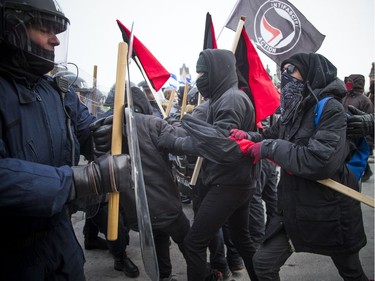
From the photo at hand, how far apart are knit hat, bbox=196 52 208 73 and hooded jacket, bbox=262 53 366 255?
37.6 inches

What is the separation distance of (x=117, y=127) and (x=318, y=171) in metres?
1.32

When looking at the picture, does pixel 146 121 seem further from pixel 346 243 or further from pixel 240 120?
pixel 346 243

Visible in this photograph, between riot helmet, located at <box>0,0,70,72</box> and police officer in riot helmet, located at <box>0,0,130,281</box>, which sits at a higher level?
riot helmet, located at <box>0,0,70,72</box>

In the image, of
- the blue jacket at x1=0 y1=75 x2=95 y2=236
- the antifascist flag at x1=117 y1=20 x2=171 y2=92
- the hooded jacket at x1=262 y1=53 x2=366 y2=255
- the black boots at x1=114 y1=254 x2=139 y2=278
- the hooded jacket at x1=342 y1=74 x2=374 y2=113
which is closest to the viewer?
the blue jacket at x1=0 y1=75 x2=95 y2=236

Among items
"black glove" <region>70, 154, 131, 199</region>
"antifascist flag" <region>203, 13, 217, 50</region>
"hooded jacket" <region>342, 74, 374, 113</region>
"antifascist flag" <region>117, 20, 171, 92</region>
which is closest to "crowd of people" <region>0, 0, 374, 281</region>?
"black glove" <region>70, 154, 131, 199</region>

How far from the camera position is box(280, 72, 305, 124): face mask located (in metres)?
2.24

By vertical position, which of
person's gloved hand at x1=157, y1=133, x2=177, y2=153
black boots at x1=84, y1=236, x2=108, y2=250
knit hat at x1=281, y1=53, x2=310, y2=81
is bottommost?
black boots at x1=84, y1=236, x2=108, y2=250

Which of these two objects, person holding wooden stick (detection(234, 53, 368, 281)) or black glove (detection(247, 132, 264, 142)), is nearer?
person holding wooden stick (detection(234, 53, 368, 281))

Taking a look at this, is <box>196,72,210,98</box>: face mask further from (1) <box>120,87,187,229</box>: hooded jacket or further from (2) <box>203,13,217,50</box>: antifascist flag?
(2) <box>203,13,217,50</box>: antifascist flag

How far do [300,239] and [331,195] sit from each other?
384 mm

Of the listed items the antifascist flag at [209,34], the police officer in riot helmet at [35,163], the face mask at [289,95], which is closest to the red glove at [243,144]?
the face mask at [289,95]

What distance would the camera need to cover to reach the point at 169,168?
2.69 meters

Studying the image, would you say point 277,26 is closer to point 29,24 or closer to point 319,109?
point 319,109

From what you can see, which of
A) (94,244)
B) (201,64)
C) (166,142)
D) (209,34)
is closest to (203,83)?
(201,64)
